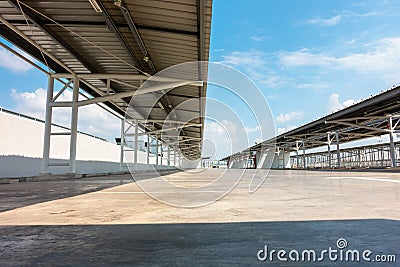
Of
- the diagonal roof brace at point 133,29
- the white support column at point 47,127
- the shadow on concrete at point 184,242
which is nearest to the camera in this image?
the shadow on concrete at point 184,242

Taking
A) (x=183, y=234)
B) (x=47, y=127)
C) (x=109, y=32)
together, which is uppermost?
(x=109, y=32)

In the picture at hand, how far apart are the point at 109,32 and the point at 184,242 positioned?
29.5 ft

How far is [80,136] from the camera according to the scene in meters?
19.9

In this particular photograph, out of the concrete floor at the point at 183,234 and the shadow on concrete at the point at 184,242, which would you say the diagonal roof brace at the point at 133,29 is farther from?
the shadow on concrete at the point at 184,242

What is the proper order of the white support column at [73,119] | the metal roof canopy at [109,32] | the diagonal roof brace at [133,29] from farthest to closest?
the white support column at [73,119] → the metal roof canopy at [109,32] → the diagonal roof brace at [133,29]

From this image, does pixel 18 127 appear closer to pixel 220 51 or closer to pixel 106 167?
pixel 220 51

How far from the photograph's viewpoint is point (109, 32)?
31.1ft

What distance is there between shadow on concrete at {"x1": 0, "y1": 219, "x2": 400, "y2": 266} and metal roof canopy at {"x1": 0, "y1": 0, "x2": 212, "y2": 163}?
5503 mm

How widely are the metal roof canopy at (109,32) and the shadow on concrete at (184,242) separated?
550 centimetres

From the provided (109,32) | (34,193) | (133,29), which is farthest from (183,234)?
(109,32)

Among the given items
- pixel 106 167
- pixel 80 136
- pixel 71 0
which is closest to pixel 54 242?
pixel 71 0

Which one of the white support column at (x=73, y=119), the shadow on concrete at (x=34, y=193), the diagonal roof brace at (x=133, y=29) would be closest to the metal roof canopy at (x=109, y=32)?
the diagonal roof brace at (x=133, y=29)

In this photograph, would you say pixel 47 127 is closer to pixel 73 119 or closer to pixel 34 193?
pixel 73 119

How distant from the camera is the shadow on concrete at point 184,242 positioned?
169 centimetres
